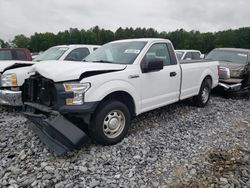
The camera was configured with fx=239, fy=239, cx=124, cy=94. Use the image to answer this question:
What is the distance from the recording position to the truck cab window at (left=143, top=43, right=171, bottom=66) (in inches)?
189

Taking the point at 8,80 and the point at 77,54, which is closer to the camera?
the point at 8,80

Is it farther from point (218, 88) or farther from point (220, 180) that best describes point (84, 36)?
point (220, 180)

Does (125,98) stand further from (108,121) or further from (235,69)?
(235,69)

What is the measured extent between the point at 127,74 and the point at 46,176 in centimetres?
207

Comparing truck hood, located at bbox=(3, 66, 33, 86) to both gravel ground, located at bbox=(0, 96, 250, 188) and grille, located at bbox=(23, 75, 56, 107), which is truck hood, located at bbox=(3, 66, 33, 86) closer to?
gravel ground, located at bbox=(0, 96, 250, 188)

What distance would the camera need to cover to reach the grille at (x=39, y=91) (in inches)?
148

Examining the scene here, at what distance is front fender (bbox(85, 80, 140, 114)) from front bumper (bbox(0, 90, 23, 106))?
2509 mm

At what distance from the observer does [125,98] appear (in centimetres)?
436

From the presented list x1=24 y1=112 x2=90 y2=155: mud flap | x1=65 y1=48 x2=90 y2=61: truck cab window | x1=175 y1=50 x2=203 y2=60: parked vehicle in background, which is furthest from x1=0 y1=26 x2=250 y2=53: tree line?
x1=24 y1=112 x2=90 y2=155: mud flap

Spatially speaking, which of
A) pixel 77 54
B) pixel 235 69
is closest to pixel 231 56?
pixel 235 69

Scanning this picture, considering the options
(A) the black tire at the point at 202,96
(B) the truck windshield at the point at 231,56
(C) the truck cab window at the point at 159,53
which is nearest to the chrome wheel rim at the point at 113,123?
(C) the truck cab window at the point at 159,53

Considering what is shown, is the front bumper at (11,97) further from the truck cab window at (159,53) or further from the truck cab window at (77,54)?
the truck cab window at (159,53)

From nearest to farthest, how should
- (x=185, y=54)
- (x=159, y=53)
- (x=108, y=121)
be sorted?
(x=108, y=121), (x=159, y=53), (x=185, y=54)

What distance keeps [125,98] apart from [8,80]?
293cm
